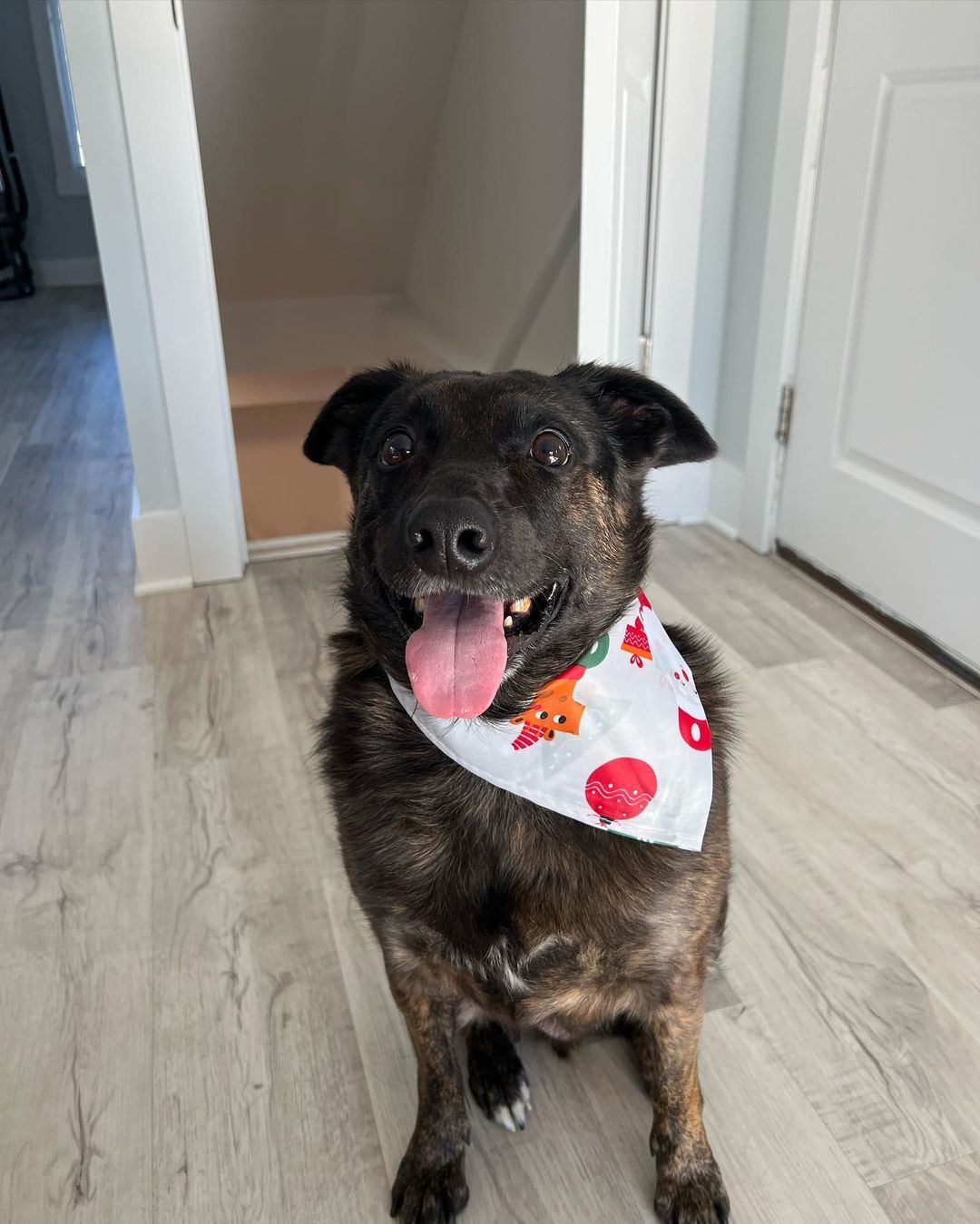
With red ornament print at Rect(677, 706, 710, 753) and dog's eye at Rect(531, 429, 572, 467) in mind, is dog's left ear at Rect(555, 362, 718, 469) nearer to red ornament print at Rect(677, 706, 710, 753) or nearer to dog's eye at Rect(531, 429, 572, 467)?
dog's eye at Rect(531, 429, 572, 467)

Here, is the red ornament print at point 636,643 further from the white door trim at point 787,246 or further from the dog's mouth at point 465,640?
the white door trim at point 787,246

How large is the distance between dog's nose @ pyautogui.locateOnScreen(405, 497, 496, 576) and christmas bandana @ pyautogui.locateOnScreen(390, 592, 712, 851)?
0.20 m

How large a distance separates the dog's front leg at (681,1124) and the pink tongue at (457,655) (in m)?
0.42

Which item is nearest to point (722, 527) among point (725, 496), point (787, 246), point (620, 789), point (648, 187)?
point (725, 496)

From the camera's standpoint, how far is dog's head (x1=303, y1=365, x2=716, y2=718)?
931 millimetres

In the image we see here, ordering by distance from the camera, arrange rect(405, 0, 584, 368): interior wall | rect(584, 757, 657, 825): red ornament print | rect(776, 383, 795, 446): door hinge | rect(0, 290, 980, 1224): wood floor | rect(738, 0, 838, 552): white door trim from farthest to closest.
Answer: rect(405, 0, 584, 368): interior wall, rect(776, 383, 795, 446): door hinge, rect(738, 0, 838, 552): white door trim, rect(0, 290, 980, 1224): wood floor, rect(584, 757, 657, 825): red ornament print

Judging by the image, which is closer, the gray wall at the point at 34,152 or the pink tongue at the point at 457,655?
the pink tongue at the point at 457,655

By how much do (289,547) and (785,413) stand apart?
5.05 feet

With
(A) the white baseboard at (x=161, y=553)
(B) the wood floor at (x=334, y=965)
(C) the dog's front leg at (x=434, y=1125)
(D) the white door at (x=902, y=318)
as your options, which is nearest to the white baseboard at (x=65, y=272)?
(A) the white baseboard at (x=161, y=553)

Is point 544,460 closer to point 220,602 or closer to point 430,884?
point 430,884

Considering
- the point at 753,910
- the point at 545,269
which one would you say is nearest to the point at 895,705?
the point at 753,910

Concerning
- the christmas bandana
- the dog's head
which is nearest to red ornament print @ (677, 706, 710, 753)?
the christmas bandana

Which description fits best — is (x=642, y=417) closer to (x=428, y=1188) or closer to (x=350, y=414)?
(x=350, y=414)

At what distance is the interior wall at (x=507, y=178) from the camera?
3.31 meters
